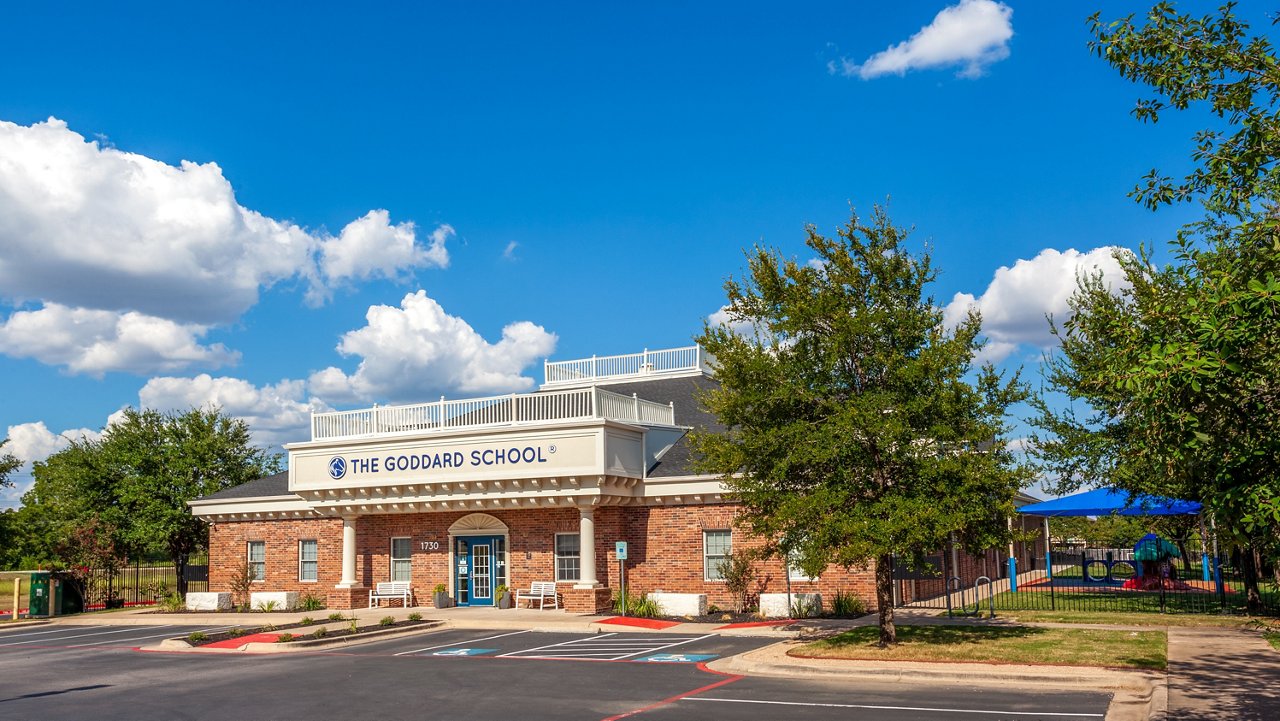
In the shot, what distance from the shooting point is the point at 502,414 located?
31.6 meters

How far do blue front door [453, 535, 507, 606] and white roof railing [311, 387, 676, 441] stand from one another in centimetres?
357

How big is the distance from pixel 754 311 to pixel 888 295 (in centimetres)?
258

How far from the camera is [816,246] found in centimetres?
1941

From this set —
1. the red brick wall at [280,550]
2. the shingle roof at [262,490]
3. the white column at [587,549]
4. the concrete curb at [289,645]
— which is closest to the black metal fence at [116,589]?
the red brick wall at [280,550]

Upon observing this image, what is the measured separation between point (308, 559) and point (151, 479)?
10618 mm

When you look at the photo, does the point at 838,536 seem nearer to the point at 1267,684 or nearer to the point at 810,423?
the point at 810,423

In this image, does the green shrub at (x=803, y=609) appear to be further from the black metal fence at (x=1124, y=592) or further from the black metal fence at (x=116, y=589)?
the black metal fence at (x=116, y=589)

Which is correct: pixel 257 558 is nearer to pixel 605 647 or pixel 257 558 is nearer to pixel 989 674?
pixel 605 647


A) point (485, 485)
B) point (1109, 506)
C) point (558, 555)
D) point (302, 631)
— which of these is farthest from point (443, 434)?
point (1109, 506)

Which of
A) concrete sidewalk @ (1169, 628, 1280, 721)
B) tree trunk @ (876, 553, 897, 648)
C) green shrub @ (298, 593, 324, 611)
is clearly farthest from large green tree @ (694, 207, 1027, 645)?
green shrub @ (298, 593, 324, 611)

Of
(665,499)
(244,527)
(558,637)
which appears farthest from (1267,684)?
(244,527)

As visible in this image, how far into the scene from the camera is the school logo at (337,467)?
31.2 m

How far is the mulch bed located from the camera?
2358 cm

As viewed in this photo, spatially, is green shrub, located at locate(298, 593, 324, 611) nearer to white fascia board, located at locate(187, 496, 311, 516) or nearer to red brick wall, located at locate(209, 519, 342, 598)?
red brick wall, located at locate(209, 519, 342, 598)
